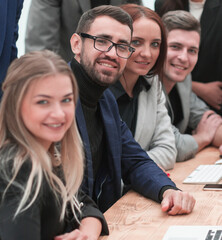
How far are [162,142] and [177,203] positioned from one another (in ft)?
2.38

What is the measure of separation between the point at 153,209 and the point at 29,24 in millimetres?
1452

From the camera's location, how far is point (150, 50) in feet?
7.51

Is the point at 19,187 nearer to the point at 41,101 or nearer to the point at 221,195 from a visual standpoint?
the point at 41,101

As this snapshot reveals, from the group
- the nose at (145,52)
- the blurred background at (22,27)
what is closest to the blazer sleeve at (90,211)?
the nose at (145,52)

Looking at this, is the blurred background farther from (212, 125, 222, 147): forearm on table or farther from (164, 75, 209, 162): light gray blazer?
(212, 125, 222, 147): forearm on table

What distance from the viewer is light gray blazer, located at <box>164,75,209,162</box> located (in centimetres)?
247

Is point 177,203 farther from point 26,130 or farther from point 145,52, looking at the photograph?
point 145,52

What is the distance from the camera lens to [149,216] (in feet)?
5.25

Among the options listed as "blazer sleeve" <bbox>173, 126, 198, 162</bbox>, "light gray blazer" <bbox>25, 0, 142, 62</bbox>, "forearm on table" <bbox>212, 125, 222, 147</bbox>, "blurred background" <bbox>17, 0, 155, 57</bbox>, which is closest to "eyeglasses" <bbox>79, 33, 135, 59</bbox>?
"blazer sleeve" <bbox>173, 126, 198, 162</bbox>

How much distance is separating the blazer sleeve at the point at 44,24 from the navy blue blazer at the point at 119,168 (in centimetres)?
91

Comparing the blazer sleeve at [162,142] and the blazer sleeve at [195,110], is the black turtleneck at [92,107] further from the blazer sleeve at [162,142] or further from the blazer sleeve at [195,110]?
the blazer sleeve at [195,110]

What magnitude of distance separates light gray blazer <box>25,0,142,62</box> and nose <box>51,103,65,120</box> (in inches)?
61.1

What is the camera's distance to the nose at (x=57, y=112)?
1.17 m

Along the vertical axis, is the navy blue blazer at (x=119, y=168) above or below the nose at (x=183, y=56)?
below
